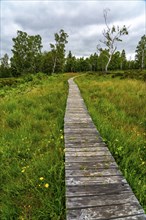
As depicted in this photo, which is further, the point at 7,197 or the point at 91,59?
the point at 91,59

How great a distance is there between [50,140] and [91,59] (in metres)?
72.3

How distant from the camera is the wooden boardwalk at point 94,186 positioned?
2.24 metres

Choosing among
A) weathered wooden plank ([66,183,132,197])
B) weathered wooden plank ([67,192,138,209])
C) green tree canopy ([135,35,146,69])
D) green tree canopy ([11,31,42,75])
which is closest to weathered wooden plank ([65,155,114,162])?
weathered wooden plank ([66,183,132,197])

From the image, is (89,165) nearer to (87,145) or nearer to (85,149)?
(85,149)

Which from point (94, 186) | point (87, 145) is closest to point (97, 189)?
point (94, 186)

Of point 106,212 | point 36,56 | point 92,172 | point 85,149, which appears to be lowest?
point 106,212

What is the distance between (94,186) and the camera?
8.95 feet

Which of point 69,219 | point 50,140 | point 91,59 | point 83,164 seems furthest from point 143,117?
point 91,59

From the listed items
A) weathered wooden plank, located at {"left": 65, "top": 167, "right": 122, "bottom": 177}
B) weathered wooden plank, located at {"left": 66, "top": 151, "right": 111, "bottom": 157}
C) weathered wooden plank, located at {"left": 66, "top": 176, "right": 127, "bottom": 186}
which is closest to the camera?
weathered wooden plank, located at {"left": 66, "top": 176, "right": 127, "bottom": 186}

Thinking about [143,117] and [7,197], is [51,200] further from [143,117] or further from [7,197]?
[143,117]

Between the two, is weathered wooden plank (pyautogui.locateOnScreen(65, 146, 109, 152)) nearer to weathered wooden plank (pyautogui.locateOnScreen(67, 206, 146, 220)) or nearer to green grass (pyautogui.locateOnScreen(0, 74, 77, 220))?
green grass (pyautogui.locateOnScreen(0, 74, 77, 220))

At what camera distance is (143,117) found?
675 cm

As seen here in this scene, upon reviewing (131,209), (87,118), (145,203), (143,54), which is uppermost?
(143,54)

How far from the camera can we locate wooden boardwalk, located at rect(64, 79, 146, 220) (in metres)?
2.24
